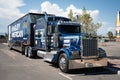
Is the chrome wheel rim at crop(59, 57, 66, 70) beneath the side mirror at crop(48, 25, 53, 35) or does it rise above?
beneath

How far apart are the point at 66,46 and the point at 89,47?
69.0 inches

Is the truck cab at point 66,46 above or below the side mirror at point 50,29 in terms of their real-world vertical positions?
below

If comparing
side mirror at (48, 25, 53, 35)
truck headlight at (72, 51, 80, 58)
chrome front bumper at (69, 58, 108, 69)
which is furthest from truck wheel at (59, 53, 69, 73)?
side mirror at (48, 25, 53, 35)

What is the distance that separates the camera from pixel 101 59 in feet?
40.8

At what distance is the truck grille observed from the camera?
475 inches

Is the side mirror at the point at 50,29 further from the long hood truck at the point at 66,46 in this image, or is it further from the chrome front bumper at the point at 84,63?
the chrome front bumper at the point at 84,63

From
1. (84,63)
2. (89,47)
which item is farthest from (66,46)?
(84,63)

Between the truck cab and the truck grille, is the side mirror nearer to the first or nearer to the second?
the truck cab

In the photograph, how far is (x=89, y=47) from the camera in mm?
12172

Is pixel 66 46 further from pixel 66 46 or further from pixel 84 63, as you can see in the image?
pixel 84 63

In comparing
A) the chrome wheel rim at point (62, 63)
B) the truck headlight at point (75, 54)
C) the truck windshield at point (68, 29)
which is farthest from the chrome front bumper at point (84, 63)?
the truck windshield at point (68, 29)

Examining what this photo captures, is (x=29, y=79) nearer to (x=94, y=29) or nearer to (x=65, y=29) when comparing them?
(x=65, y=29)

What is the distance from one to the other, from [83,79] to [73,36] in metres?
3.78

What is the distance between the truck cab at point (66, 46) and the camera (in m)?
12.0
